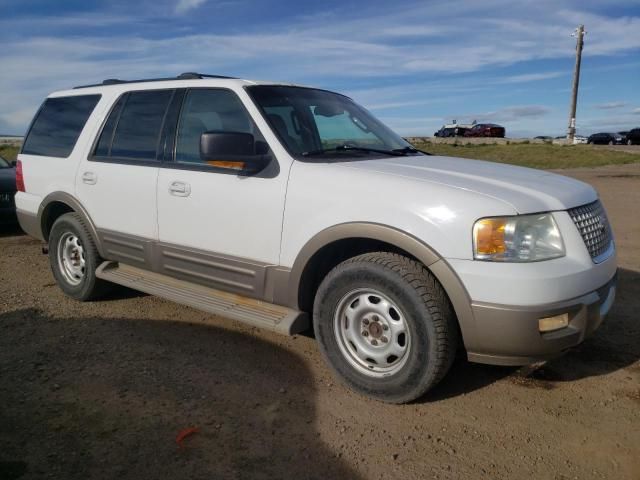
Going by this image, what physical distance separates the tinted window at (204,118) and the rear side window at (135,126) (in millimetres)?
257

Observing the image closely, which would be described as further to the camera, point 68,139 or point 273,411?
point 68,139

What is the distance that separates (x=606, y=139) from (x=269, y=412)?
170 feet

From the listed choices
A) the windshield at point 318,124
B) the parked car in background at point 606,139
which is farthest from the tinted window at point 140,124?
the parked car in background at point 606,139

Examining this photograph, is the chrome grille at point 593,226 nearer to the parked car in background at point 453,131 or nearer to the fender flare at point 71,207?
the fender flare at point 71,207

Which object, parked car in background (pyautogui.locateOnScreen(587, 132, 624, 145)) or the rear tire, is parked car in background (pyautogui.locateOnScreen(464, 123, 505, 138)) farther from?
the rear tire

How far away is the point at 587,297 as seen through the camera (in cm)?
307

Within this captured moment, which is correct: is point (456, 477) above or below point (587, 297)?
below

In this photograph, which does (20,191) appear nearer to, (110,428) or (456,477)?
(110,428)

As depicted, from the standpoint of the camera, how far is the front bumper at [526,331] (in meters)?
2.91

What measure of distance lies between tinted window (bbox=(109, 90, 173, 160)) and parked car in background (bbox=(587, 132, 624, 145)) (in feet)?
159

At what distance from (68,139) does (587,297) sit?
4557 millimetres

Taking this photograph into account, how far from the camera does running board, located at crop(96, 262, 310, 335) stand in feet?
12.0

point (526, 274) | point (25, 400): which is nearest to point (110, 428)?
point (25, 400)

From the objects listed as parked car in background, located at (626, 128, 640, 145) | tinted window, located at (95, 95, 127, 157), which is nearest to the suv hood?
tinted window, located at (95, 95, 127, 157)
